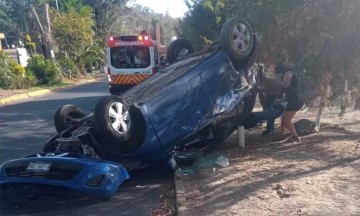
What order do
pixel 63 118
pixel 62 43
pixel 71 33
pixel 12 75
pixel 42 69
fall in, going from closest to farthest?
1. pixel 63 118
2. pixel 12 75
3. pixel 42 69
4. pixel 71 33
5. pixel 62 43

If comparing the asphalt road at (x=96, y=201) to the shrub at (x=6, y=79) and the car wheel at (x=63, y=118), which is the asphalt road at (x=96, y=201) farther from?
the shrub at (x=6, y=79)

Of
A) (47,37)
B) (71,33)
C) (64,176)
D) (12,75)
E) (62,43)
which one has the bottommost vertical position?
(64,176)

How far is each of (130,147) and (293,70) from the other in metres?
3.62

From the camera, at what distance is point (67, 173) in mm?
5234

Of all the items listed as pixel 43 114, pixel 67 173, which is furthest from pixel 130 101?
pixel 43 114

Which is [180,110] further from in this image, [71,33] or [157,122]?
[71,33]

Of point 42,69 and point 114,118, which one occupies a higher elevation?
point 114,118

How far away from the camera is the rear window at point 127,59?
18.0m

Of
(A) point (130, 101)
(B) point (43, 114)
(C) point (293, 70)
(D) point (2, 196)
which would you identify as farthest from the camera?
(B) point (43, 114)

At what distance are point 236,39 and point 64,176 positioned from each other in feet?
11.7

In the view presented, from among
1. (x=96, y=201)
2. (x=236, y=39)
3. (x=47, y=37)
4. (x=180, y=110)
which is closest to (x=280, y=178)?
(x=180, y=110)

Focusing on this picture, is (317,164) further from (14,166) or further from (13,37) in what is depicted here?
(13,37)

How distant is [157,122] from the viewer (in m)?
6.16

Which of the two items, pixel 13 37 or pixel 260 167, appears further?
pixel 13 37
